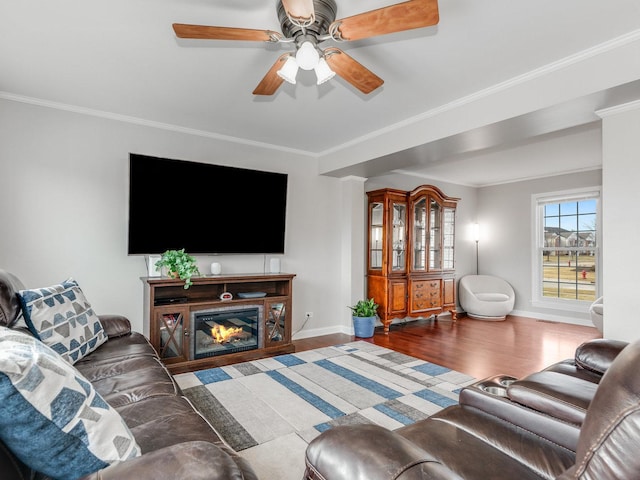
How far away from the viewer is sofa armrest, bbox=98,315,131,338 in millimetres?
2568

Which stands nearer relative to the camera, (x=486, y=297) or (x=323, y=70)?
(x=323, y=70)

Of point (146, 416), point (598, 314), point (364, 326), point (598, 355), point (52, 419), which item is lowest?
point (364, 326)

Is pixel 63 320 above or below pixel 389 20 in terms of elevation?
below

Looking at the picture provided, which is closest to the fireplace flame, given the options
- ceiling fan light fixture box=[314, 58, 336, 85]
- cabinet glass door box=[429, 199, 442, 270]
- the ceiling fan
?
the ceiling fan

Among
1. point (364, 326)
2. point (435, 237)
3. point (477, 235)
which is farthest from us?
point (477, 235)

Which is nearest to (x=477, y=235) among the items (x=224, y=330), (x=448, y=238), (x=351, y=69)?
(x=448, y=238)

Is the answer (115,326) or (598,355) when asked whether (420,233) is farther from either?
(115,326)

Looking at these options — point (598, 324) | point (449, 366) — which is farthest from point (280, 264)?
point (598, 324)

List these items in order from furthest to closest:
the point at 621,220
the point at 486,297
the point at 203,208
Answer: the point at 486,297
the point at 203,208
the point at 621,220

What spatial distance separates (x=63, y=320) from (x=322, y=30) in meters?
2.26

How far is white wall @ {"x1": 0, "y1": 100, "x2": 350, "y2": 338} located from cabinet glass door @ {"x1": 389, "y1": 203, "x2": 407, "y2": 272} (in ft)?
7.16

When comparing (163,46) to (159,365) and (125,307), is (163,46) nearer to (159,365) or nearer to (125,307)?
(159,365)

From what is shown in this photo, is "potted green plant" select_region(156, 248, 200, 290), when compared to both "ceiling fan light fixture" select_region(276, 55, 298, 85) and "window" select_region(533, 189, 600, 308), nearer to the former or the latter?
"ceiling fan light fixture" select_region(276, 55, 298, 85)

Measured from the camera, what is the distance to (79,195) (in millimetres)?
3301
